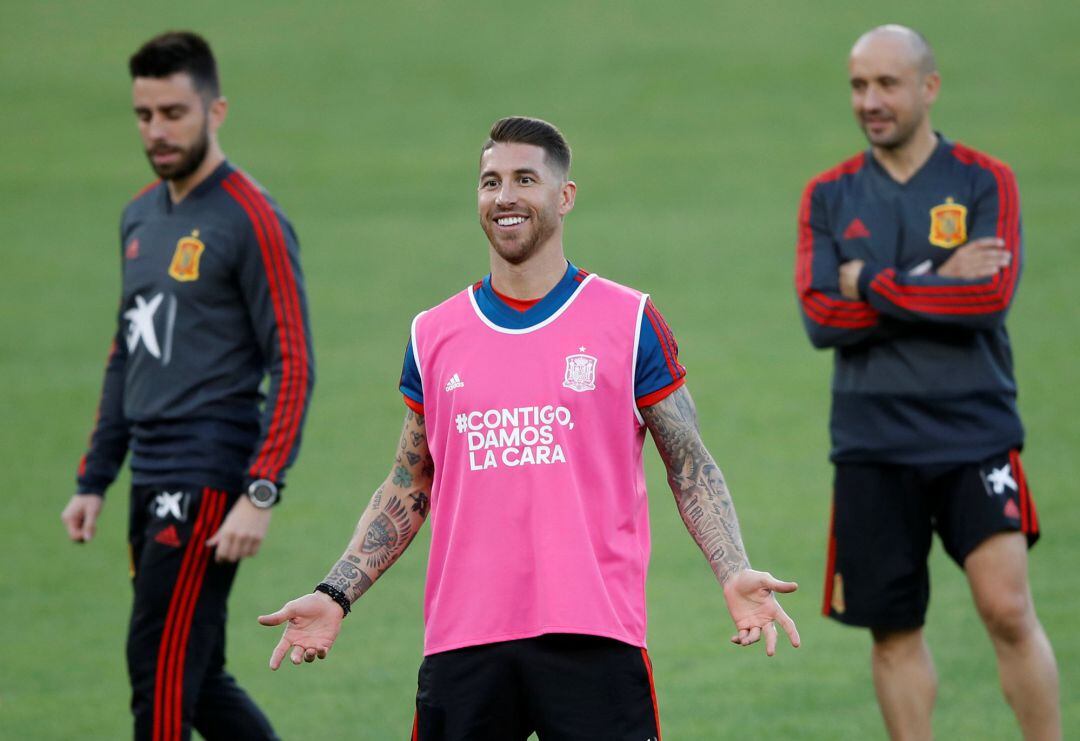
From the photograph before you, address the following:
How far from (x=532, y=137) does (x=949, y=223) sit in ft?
7.90

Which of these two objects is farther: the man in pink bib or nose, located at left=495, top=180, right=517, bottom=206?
nose, located at left=495, top=180, right=517, bottom=206

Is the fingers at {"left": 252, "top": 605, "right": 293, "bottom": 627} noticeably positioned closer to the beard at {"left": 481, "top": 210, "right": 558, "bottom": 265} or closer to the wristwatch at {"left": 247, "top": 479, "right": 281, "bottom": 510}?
the beard at {"left": 481, "top": 210, "right": 558, "bottom": 265}

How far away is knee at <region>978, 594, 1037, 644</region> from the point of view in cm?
605

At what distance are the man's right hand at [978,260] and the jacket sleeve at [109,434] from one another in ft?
9.89

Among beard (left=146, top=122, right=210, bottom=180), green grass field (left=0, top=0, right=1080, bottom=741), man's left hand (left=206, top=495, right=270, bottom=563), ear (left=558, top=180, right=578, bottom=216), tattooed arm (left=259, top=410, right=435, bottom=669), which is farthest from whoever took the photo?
green grass field (left=0, top=0, right=1080, bottom=741)

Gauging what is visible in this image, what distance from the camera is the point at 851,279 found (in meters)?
6.32

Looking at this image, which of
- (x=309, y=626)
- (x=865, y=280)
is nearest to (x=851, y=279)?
(x=865, y=280)

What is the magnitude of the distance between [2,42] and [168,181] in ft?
67.3

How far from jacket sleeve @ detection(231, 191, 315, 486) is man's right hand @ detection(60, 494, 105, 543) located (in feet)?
2.51

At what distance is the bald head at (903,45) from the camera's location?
6430mm

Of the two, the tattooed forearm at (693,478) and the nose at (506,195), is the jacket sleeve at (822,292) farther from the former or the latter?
the nose at (506,195)

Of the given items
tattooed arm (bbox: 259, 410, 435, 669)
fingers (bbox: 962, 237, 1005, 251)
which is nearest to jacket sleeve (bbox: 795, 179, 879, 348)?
fingers (bbox: 962, 237, 1005, 251)

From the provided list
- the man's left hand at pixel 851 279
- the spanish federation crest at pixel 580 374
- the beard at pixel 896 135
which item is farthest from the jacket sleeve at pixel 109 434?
the beard at pixel 896 135

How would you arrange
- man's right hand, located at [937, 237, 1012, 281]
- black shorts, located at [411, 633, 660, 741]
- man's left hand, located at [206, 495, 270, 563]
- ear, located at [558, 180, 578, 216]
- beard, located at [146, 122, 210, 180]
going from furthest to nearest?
1. man's right hand, located at [937, 237, 1012, 281]
2. beard, located at [146, 122, 210, 180]
3. man's left hand, located at [206, 495, 270, 563]
4. ear, located at [558, 180, 578, 216]
5. black shorts, located at [411, 633, 660, 741]
